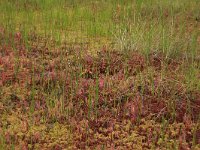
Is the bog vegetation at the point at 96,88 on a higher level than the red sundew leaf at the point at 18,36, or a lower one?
lower

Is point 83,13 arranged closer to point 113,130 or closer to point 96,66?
point 96,66

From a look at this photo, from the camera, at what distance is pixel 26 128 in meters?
4.35

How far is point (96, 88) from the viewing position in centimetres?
468

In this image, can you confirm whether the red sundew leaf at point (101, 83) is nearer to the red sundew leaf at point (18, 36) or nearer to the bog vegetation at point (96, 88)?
the bog vegetation at point (96, 88)

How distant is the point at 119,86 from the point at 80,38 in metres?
2.13

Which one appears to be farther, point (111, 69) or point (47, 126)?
point (111, 69)

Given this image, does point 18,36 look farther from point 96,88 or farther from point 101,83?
point 96,88

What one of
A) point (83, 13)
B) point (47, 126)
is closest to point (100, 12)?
point (83, 13)

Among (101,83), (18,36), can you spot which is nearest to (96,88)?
(101,83)

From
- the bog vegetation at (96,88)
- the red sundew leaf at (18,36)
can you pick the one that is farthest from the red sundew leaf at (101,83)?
the red sundew leaf at (18,36)

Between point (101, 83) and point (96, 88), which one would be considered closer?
point (96, 88)

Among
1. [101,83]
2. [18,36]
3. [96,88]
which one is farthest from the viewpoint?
[18,36]

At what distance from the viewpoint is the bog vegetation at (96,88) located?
13.9ft

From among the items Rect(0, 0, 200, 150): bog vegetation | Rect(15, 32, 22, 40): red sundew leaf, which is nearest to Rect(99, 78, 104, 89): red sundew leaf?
Rect(0, 0, 200, 150): bog vegetation
